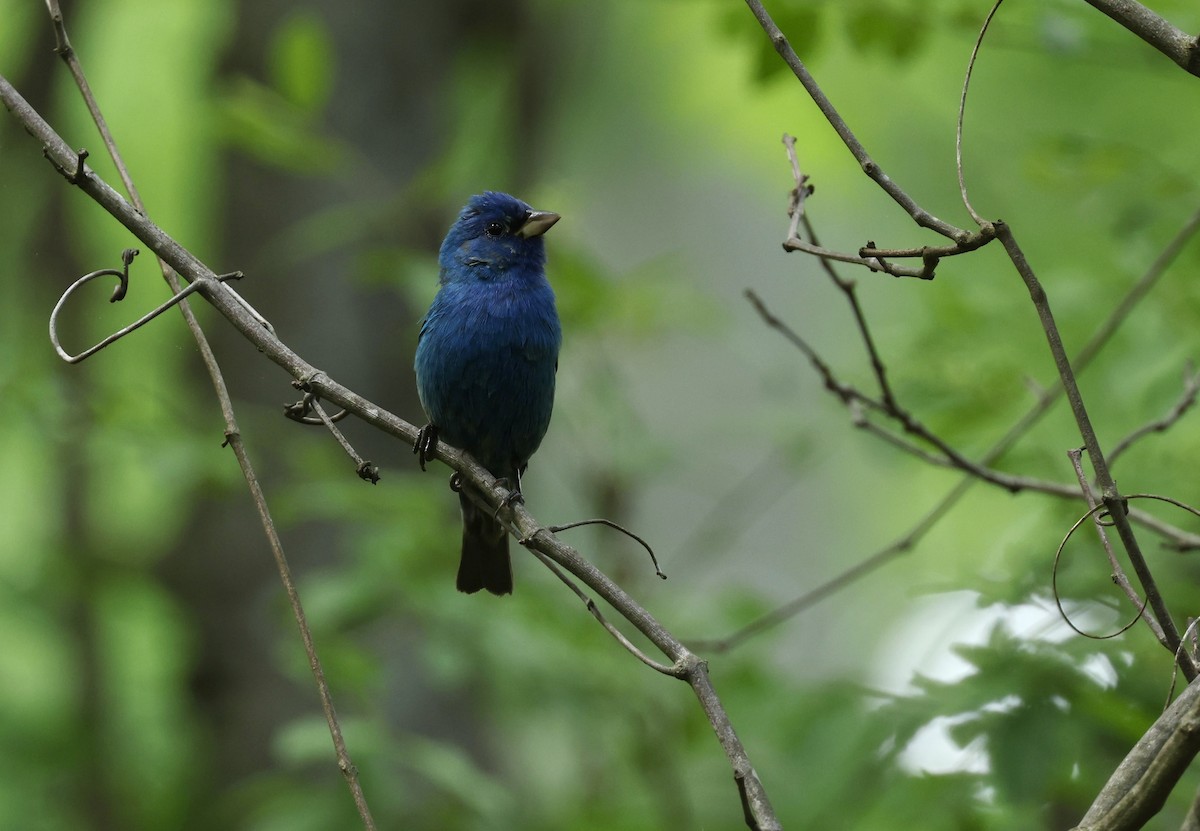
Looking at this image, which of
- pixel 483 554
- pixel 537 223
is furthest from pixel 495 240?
pixel 483 554

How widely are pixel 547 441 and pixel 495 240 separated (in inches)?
183

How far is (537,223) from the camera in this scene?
16.9ft

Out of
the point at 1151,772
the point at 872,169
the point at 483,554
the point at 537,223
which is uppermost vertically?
the point at 537,223

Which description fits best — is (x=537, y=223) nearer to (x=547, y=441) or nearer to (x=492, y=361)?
(x=492, y=361)

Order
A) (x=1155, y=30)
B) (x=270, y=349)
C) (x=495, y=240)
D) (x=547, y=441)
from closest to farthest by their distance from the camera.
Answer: (x=1155, y=30) → (x=270, y=349) → (x=495, y=240) → (x=547, y=441)

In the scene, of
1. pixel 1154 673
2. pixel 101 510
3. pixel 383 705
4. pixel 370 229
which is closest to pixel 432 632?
pixel 383 705

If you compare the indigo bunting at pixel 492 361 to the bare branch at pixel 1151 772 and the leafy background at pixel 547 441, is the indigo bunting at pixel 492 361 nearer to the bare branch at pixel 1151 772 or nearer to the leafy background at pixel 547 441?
the leafy background at pixel 547 441

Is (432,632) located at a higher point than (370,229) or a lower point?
lower

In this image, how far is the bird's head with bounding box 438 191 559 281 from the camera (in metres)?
5.10

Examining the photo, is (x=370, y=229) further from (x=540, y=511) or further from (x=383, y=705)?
(x=383, y=705)

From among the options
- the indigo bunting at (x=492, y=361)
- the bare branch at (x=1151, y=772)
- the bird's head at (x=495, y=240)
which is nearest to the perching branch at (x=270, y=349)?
the bare branch at (x=1151, y=772)

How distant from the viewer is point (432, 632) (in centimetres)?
491

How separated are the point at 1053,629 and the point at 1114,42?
89.7 inches

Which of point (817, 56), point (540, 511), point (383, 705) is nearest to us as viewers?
point (817, 56)
